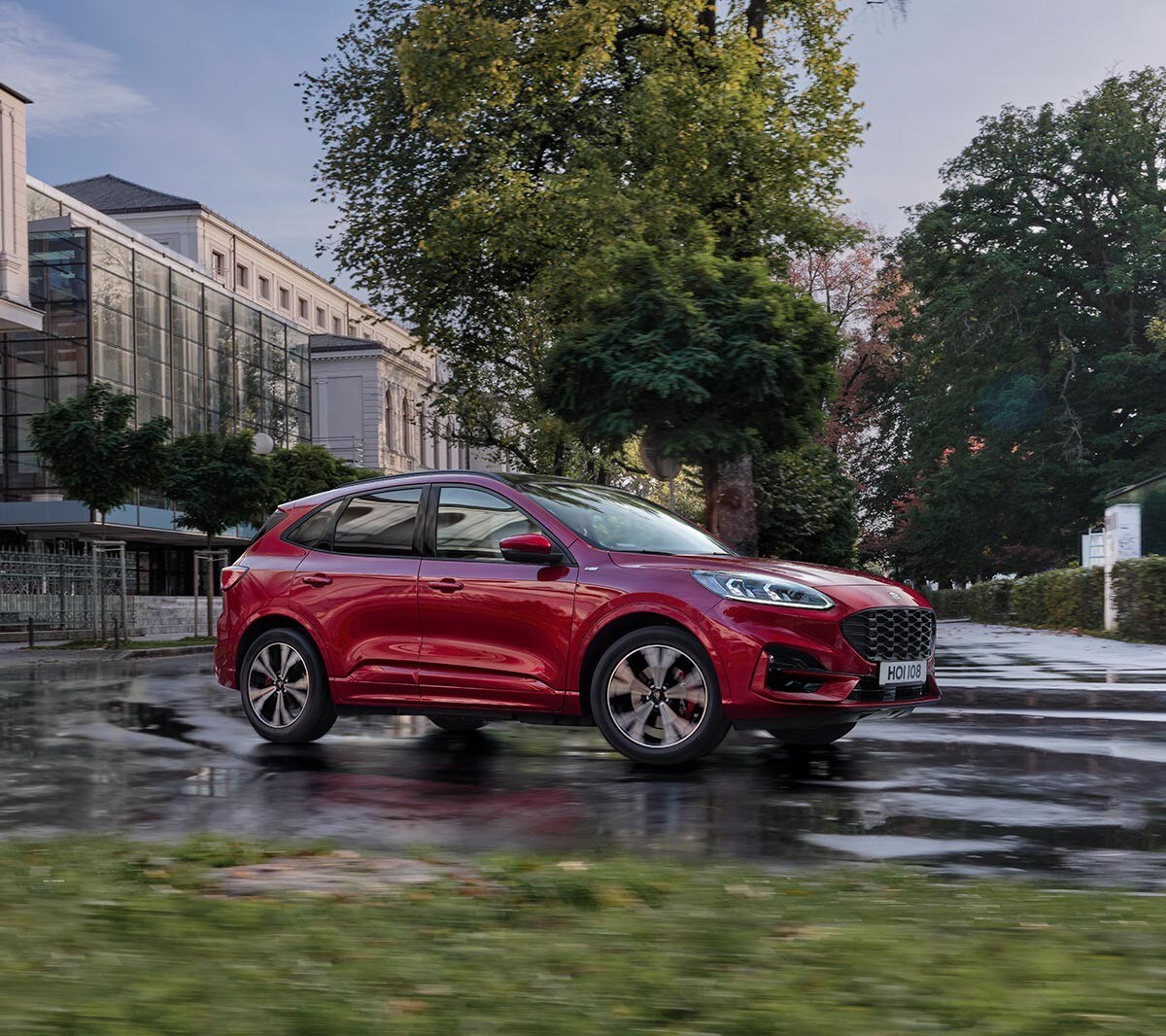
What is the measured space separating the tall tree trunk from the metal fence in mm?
13890

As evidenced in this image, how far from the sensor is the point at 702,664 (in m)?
7.93

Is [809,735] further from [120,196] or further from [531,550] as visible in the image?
[120,196]

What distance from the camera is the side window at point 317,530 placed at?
9664 millimetres

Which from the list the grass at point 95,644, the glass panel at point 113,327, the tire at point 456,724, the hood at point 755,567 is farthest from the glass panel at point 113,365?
the hood at point 755,567

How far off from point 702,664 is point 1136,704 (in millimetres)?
5498

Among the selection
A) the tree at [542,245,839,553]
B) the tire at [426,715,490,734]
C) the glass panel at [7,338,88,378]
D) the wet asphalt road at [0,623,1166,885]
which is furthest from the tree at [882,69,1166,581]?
the tire at [426,715,490,734]

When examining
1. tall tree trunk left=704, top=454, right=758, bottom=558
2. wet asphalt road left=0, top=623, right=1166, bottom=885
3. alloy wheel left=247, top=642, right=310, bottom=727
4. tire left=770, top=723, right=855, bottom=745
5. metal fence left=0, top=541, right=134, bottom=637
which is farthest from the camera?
metal fence left=0, top=541, right=134, bottom=637

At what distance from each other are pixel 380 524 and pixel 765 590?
2.70 m

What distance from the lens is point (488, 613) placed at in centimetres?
864

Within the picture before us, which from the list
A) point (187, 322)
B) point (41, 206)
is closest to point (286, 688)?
point (41, 206)

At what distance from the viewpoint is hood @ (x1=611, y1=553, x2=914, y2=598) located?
26.7 ft

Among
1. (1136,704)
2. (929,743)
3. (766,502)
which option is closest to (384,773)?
(929,743)

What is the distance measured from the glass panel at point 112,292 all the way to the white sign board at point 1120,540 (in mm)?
32461

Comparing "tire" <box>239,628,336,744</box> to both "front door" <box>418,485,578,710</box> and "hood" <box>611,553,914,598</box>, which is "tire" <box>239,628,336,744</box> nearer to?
"front door" <box>418,485,578,710</box>
